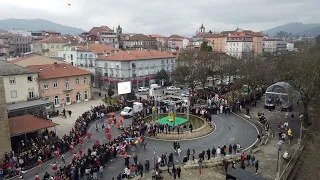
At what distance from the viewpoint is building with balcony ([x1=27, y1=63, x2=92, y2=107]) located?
40562 mm

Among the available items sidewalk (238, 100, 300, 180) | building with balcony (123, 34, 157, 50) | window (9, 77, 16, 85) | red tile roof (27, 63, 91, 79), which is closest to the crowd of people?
window (9, 77, 16, 85)

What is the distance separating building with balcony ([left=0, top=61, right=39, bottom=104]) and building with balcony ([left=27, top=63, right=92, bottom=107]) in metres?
1.25

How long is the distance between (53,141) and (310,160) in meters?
21.9

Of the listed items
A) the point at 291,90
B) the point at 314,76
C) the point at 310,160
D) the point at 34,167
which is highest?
the point at 314,76

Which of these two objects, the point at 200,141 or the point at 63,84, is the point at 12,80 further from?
the point at 200,141

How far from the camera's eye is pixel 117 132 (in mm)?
30281

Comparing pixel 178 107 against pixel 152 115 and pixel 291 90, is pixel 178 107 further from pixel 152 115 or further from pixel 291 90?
pixel 291 90

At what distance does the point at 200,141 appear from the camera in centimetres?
2719

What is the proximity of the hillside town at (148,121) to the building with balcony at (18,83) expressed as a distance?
0.13m

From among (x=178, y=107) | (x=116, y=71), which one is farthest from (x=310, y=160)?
(x=116, y=71)

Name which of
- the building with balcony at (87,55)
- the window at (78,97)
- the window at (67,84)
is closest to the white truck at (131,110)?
the window at (78,97)

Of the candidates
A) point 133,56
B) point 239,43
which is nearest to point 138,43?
point 239,43

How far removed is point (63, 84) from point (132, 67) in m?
16.3

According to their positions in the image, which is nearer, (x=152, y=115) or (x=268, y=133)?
(x=268, y=133)
